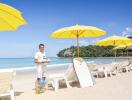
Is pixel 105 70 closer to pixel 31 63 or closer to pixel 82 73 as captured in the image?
pixel 82 73

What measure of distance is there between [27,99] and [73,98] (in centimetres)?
112

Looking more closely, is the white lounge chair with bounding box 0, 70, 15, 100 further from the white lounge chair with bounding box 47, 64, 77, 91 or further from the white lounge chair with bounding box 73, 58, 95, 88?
the white lounge chair with bounding box 73, 58, 95, 88

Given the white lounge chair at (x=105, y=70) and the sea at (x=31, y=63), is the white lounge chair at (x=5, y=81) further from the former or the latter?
the sea at (x=31, y=63)

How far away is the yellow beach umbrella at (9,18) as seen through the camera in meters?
6.57

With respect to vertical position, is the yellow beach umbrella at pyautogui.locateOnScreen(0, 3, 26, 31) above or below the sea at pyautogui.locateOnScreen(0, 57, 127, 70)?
above

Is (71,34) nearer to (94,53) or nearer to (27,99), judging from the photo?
(27,99)

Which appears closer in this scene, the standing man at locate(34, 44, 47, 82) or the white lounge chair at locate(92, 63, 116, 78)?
the standing man at locate(34, 44, 47, 82)

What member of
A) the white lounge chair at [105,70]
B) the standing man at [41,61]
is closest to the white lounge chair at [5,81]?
the standing man at [41,61]

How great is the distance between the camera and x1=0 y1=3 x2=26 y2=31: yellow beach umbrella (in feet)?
21.6

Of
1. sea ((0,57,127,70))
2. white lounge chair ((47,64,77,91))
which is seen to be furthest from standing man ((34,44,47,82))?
sea ((0,57,127,70))

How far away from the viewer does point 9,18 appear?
6.80 meters

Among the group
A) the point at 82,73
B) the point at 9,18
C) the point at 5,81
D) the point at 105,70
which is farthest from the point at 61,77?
the point at 105,70

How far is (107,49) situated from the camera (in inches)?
3376

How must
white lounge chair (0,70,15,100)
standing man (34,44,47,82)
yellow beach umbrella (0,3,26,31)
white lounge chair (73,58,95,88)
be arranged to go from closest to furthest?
yellow beach umbrella (0,3,26,31), white lounge chair (0,70,15,100), standing man (34,44,47,82), white lounge chair (73,58,95,88)
